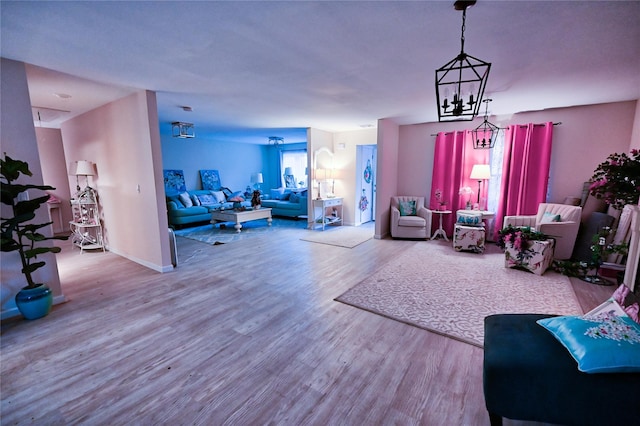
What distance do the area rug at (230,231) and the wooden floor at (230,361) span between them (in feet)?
7.60

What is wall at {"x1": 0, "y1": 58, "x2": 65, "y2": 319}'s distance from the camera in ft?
8.38

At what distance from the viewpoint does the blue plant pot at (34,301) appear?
2.58 metres

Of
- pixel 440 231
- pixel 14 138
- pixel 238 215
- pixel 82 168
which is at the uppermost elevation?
pixel 14 138

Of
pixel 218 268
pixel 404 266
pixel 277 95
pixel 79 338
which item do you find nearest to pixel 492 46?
pixel 277 95

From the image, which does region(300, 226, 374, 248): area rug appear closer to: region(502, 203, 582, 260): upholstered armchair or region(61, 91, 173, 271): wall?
region(61, 91, 173, 271): wall

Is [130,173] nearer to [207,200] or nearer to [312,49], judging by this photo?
[312,49]

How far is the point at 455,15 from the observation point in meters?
1.84

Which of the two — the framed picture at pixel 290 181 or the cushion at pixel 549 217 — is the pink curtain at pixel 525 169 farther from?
the framed picture at pixel 290 181

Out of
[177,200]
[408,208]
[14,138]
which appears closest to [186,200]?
[177,200]

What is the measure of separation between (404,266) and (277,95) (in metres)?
3.02

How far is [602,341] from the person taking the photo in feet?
4.32

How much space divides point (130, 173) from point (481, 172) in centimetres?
580

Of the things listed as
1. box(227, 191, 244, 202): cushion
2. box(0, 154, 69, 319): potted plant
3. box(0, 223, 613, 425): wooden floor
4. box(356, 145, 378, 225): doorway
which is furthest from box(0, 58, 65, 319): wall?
box(356, 145, 378, 225): doorway

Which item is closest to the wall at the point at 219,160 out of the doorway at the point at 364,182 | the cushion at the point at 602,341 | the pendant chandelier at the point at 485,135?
the doorway at the point at 364,182
